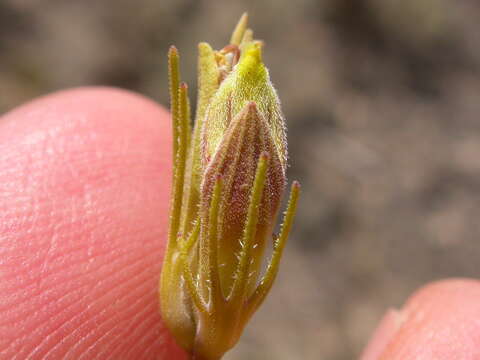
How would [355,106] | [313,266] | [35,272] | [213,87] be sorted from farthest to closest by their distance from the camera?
1. [355,106]
2. [313,266]
3. [35,272]
4. [213,87]

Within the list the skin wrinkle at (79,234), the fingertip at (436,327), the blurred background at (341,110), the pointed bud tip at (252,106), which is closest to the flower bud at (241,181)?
the pointed bud tip at (252,106)

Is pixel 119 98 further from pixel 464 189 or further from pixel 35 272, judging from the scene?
pixel 464 189

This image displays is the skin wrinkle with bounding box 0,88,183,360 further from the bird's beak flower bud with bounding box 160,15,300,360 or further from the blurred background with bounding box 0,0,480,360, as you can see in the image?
the blurred background with bounding box 0,0,480,360

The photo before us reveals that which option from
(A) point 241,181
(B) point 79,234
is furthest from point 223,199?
(B) point 79,234

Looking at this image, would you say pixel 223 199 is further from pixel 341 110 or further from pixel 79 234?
pixel 341 110

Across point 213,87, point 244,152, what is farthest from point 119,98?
point 244,152

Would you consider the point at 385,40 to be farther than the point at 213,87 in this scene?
Yes
